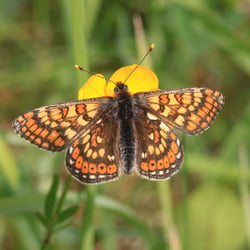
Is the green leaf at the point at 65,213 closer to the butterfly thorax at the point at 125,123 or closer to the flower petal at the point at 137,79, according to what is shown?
the butterfly thorax at the point at 125,123

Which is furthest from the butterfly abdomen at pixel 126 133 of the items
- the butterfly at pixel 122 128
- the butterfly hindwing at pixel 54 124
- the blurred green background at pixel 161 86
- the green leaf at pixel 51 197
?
the blurred green background at pixel 161 86

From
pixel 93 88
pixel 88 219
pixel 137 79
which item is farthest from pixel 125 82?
pixel 88 219

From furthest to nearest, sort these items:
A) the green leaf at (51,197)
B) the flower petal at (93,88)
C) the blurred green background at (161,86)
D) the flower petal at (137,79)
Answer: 1. the blurred green background at (161,86)
2. the flower petal at (137,79)
3. the flower petal at (93,88)
4. the green leaf at (51,197)

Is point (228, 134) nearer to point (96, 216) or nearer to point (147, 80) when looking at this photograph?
point (96, 216)

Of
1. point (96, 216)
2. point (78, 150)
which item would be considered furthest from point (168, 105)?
point (96, 216)

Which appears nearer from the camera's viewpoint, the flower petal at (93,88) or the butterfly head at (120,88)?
the flower petal at (93,88)

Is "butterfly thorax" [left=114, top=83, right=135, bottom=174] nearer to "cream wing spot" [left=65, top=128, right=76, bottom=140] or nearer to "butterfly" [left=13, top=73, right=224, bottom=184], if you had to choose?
"butterfly" [left=13, top=73, right=224, bottom=184]
